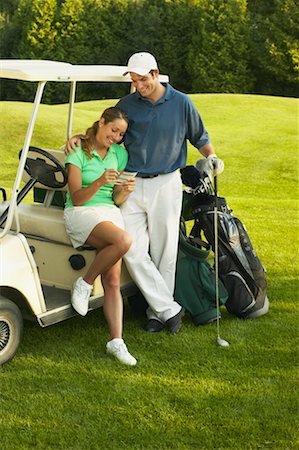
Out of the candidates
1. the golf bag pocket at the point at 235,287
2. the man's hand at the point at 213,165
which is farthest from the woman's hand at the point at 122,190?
the golf bag pocket at the point at 235,287

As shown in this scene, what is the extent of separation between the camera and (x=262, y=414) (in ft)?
12.3

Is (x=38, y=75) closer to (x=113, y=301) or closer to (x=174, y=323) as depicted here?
(x=113, y=301)

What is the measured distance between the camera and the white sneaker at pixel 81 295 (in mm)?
4387

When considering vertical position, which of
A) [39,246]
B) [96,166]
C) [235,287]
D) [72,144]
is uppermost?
[72,144]

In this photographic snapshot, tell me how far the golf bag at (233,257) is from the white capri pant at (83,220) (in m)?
0.80

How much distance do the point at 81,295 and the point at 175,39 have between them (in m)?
36.7

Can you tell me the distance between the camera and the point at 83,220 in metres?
4.39

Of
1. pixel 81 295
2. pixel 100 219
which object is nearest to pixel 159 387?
pixel 81 295

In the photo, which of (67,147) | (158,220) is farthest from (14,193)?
(158,220)

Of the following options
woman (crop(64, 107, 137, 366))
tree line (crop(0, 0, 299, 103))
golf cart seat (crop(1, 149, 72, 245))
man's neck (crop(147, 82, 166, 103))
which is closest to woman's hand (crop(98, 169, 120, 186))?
woman (crop(64, 107, 137, 366))

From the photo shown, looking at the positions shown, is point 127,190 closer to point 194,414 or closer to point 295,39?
point 194,414

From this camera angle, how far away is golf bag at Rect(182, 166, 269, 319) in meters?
5.09

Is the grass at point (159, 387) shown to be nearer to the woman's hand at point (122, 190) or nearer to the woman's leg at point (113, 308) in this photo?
the woman's leg at point (113, 308)

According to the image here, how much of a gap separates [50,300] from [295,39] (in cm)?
3577
